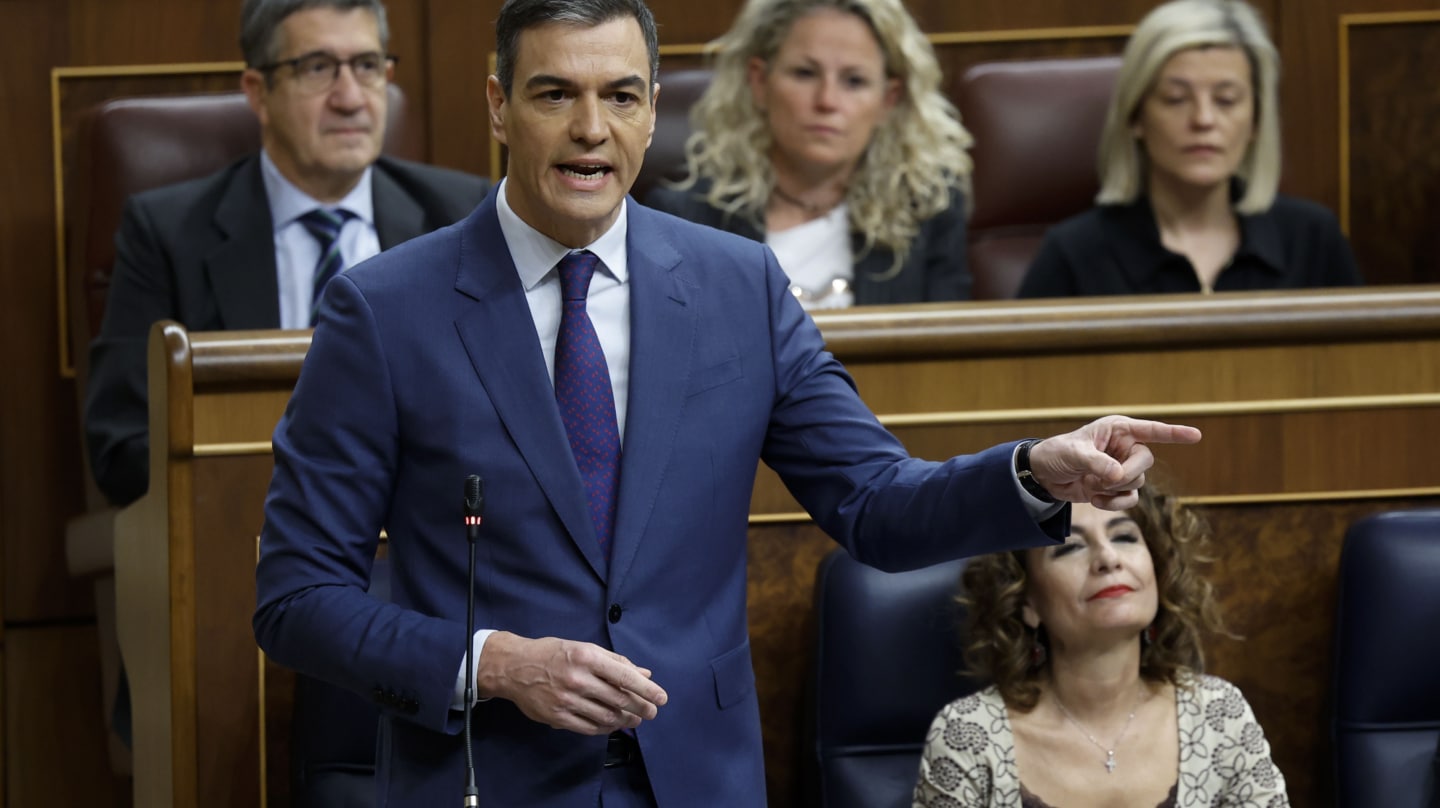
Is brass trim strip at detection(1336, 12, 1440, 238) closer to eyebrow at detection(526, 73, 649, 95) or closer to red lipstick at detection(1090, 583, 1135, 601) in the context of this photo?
red lipstick at detection(1090, 583, 1135, 601)

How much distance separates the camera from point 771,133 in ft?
6.84

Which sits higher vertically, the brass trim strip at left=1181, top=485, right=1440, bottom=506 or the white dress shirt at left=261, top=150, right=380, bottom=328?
the white dress shirt at left=261, top=150, right=380, bottom=328

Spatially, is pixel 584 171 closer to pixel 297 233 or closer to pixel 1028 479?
pixel 1028 479

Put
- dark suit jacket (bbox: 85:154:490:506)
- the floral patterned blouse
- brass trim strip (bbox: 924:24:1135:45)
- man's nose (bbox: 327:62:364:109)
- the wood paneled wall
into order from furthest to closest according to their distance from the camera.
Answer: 1. brass trim strip (bbox: 924:24:1135:45)
2. the wood paneled wall
3. man's nose (bbox: 327:62:364:109)
4. dark suit jacket (bbox: 85:154:490:506)
5. the floral patterned blouse

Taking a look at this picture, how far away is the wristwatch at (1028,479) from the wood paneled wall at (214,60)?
57.2 inches

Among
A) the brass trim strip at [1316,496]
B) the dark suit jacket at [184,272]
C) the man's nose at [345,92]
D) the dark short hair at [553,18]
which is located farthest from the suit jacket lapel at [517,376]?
the man's nose at [345,92]

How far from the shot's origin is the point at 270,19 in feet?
6.57

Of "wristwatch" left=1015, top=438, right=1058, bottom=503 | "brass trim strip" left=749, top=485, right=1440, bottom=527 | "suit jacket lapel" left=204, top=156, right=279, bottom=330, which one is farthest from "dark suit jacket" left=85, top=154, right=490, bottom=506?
"wristwatch" left=1015, top=438, right=1058, bottom=503

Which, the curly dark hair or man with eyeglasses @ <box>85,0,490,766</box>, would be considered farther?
man with eyeglasses @ <box>85,0,490,766</box>

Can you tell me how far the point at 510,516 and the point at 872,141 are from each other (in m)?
1.11

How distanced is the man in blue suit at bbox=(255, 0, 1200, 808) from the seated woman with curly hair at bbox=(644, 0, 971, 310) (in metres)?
0.92

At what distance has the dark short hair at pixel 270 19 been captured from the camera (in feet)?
6.54

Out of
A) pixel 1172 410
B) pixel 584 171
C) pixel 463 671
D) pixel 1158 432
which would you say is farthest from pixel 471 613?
pixel 1172 410

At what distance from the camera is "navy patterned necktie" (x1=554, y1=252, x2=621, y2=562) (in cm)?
108
